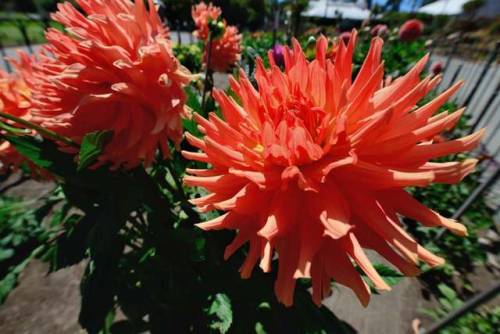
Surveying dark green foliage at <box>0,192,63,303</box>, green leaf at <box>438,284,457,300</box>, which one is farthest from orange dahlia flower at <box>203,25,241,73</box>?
green leaf at <box>438,284,457,300</box>

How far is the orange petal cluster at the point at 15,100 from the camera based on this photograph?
2.73 feet

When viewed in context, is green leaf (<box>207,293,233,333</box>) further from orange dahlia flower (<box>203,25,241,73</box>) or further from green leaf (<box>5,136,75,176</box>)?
orange dahlia flower (<box>203,25,241,73</box>)

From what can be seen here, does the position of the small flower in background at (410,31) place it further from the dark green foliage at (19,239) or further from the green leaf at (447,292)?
the dark green foliage at (19,239)

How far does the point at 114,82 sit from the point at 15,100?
0.47 meters

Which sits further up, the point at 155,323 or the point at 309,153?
the point at 309,153

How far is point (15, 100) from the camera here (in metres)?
0.88

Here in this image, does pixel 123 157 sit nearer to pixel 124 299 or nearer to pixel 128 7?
pixel 128 7

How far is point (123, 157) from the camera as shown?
25.6 inches

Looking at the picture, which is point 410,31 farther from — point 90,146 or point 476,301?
point 90,146

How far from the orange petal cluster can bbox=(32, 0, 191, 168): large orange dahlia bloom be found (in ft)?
0.83

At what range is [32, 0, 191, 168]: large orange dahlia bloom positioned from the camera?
60 centimetres

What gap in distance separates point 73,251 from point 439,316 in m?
1.83

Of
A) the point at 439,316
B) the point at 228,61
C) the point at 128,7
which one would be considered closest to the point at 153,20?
the point at 128,7

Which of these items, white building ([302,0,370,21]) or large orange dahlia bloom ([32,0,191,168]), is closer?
large orange dahlia bloom ([32,0,191,168])
